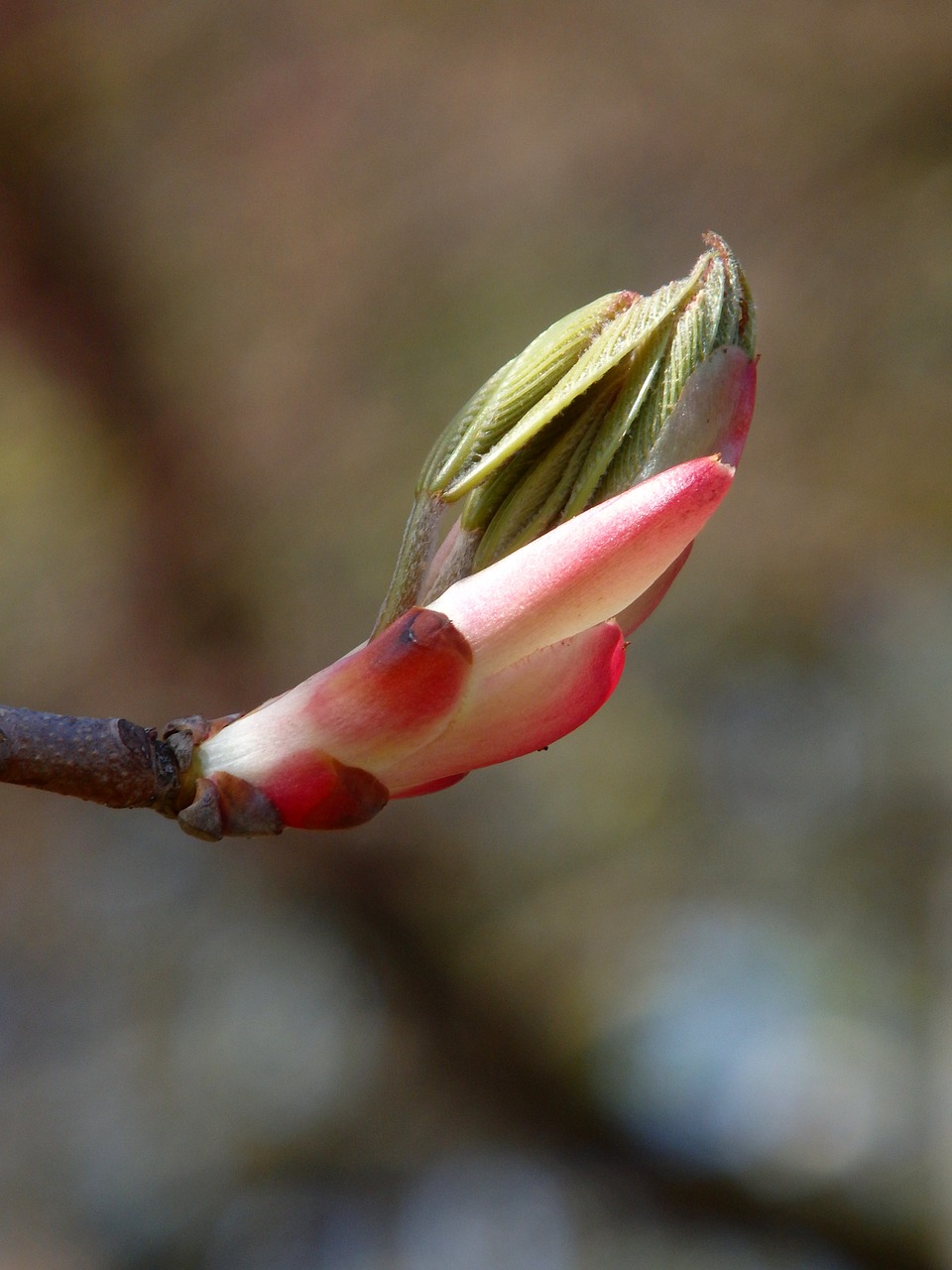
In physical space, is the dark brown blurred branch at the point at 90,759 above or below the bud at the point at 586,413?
below

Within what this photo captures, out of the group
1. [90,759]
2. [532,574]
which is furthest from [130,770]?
[532,574]

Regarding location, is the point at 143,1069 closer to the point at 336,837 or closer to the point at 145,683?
the point at 336,837

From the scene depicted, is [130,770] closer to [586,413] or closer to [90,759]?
[90,759]

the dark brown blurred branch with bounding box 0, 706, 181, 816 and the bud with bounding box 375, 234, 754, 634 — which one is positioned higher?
the bud with bounding box 375, 234, 754, 634
